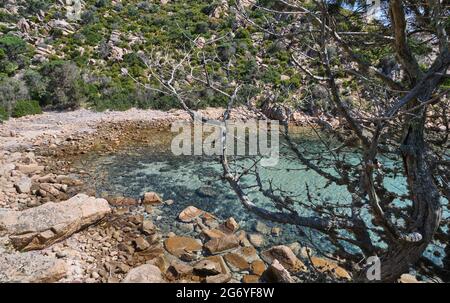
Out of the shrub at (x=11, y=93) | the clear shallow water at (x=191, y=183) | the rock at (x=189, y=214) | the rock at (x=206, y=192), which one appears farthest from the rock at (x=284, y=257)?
the shrub at (x=11, y=93)

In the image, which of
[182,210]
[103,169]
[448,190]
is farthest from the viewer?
[103,169]

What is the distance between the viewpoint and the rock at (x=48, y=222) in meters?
5.23

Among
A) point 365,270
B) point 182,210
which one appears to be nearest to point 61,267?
point 182,210

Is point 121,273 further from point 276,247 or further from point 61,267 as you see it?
point 276,247

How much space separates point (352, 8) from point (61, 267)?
4.93 m

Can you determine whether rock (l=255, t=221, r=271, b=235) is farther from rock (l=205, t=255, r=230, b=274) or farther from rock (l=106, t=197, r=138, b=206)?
rock (l=106, t=197, r=138, b=206)

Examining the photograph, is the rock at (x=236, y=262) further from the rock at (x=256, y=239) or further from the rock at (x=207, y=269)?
the rock at (x=256, y=239)

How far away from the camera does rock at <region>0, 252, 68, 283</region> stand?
432 centimetres

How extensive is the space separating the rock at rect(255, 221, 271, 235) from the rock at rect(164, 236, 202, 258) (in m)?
1.23

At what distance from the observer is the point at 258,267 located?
5.21 metres

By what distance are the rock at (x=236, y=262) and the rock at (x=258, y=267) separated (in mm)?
86

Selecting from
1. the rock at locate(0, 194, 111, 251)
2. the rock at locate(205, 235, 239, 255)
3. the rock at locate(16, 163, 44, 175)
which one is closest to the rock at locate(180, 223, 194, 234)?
the rock at locate(205, 235, 239, 255)
